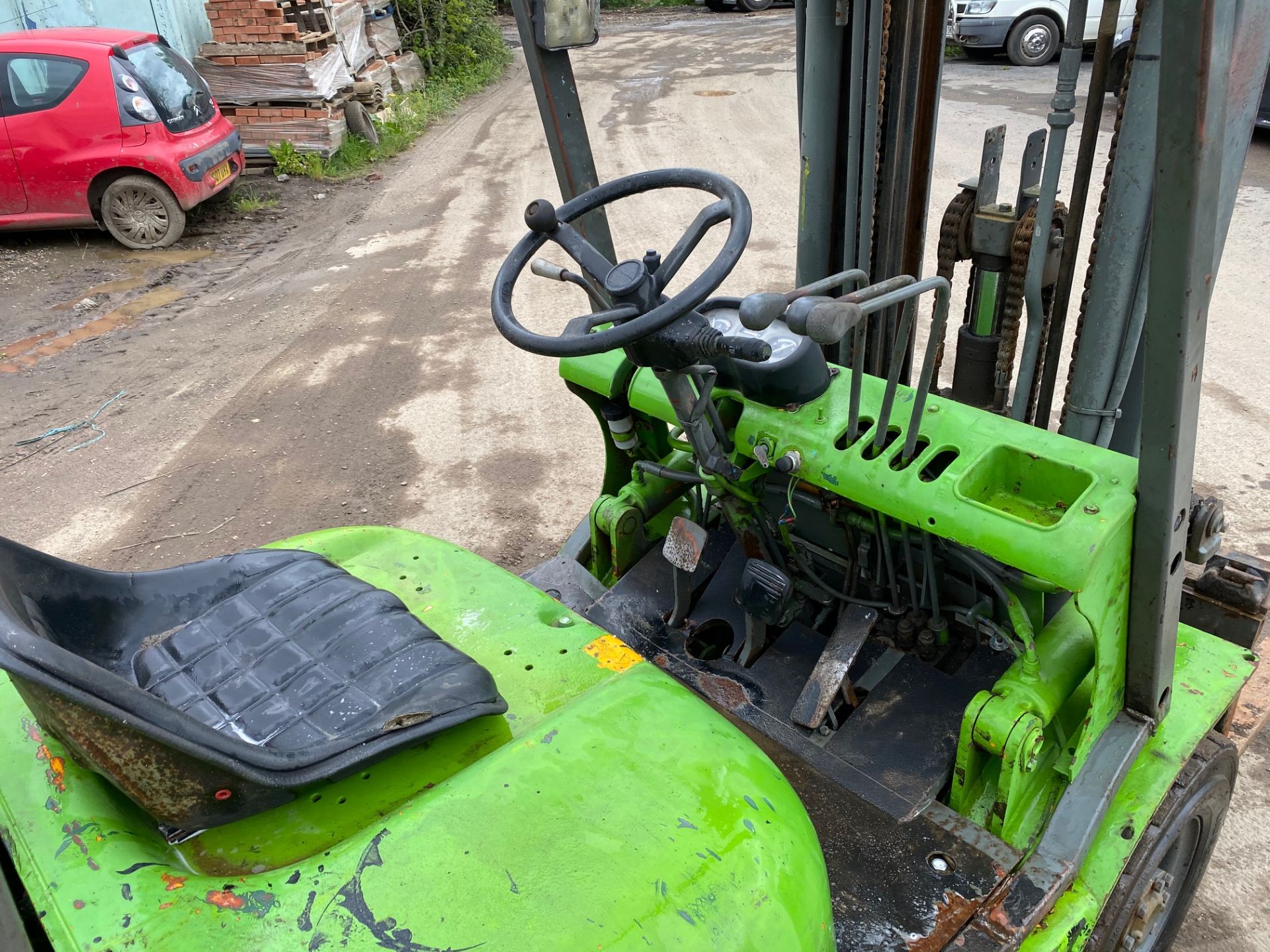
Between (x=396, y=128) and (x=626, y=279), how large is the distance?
955cm

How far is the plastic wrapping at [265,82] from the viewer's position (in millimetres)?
8984

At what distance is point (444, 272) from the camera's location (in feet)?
22.6

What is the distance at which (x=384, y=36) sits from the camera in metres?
11.9

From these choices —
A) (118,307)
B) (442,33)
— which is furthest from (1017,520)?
(442,33)

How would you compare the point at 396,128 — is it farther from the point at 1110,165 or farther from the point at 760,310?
the point at 760,310

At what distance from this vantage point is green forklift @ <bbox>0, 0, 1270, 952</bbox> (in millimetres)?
1374

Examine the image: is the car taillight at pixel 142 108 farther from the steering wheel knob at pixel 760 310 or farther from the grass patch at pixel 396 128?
the steering wheel knob at pixel 760 310

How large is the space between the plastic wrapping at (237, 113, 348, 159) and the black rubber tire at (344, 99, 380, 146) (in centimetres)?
53

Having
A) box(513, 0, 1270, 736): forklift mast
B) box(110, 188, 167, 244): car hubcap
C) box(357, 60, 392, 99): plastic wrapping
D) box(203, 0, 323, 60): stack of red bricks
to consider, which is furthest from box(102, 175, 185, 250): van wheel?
box(513, 0, 1270, 736): forklift mast

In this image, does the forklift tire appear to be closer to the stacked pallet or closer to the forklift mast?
the forklift mast

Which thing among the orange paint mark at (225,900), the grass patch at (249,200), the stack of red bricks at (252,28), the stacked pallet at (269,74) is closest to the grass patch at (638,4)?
the stacked pallet at (269,74)

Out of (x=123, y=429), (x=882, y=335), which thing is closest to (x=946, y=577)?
(x=882, y=335)

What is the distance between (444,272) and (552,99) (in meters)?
4.75

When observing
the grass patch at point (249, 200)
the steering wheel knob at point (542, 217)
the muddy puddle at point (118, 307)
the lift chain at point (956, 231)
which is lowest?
the muddy puddle at point (118, 307)
